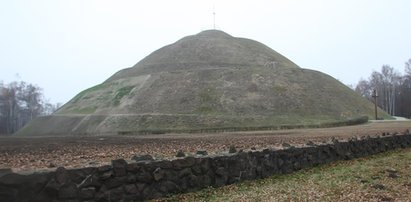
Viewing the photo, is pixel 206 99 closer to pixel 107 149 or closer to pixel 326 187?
pixel 107 149

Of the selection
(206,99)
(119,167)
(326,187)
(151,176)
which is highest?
(206,99)

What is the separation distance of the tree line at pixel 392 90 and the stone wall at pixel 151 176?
249 feet

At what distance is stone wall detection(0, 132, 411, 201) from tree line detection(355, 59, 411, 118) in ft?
249

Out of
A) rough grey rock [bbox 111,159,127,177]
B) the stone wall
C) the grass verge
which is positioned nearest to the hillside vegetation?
the stone wall

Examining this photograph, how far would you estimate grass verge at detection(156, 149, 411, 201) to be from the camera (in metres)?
8.91

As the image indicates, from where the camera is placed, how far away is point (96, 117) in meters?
57.3

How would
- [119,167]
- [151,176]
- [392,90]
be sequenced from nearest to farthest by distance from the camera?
[119,167] → [151,176] → [392,90]

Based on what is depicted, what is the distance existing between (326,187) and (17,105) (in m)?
109

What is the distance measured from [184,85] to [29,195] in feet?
182

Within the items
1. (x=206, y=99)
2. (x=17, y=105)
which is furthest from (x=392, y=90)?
(x=17, y=105)

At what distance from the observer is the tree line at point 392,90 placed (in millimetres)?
93988

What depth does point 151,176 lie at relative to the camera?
28.8 ft

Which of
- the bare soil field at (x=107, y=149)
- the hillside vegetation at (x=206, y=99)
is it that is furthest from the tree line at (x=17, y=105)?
the bare soil field at (x=107, y=149)

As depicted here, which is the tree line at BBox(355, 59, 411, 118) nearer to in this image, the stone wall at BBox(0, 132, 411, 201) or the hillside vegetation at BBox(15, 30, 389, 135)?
the hillside vegetation at BBox(15, 30, 389, 135)
